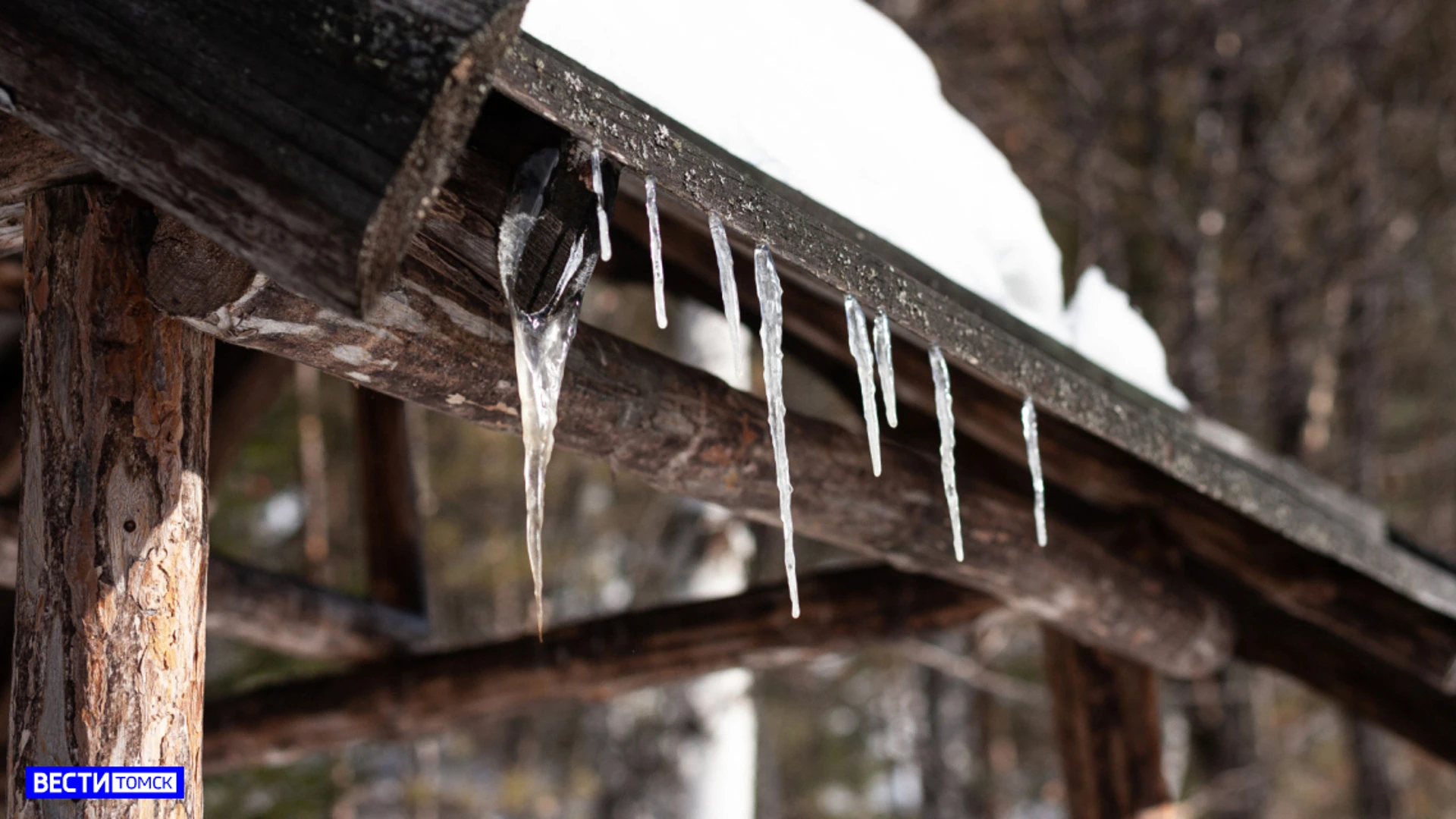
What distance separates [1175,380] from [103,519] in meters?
6.49

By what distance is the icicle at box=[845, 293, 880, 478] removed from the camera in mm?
1657

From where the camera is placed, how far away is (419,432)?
8805 millimetres

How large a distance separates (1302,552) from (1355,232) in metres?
5.73

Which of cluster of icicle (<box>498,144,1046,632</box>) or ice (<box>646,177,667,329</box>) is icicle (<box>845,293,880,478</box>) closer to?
cluster of icicle (<box>498,144,1046,632</box>)

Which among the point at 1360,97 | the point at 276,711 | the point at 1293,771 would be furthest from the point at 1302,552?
the point at 1293,771

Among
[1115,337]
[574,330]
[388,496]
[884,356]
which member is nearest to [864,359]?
[884,356]

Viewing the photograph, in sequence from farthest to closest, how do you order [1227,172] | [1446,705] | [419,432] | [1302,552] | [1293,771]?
1. [1293,771]
2. [419,432]
3. [1227,172]
4. [1446,705]
5. [1302,552]

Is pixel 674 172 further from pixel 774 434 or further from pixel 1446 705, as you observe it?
pixel 1446 705

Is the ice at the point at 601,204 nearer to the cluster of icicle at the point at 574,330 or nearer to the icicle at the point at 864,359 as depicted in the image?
the cluster of icicle at the point at 574,330

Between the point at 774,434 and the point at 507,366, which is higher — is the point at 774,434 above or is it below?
below
